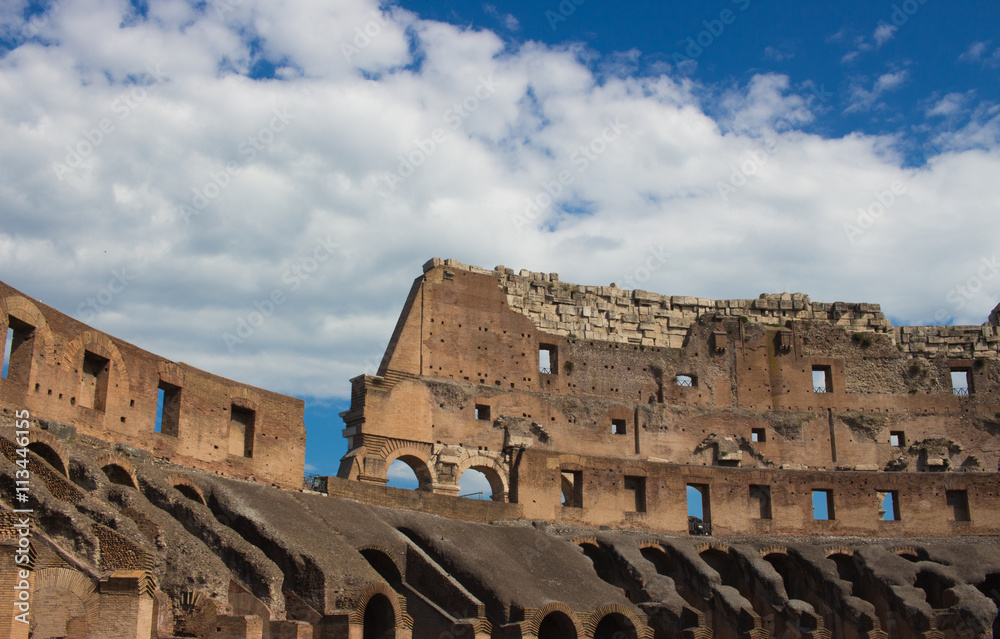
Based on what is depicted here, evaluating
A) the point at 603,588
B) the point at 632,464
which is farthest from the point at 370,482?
the point at 632,464

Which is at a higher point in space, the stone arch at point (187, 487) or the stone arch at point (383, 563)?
the stone arch at point (187, 487)

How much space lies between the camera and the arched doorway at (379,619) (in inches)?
803

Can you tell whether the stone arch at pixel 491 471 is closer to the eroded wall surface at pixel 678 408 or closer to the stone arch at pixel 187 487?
the eroded wall surface at pixel 678 408

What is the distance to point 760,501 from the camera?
32.2 m

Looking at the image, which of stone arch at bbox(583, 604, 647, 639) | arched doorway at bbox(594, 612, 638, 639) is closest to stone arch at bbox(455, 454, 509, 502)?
arched doorway at bbox(594, 612, 638, 639)

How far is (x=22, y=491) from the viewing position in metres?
14.5

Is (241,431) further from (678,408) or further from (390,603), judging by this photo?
(678,408)

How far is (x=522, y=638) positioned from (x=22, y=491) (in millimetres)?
10762

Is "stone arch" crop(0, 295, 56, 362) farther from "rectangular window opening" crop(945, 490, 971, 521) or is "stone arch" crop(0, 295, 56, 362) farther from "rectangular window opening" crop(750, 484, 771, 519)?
"rectangular window opening" crop(945, 490, 971, 521)

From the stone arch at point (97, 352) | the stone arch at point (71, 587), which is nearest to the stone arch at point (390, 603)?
the stone arch at point (71, 587)

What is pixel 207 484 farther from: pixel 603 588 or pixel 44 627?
pixel 603 588

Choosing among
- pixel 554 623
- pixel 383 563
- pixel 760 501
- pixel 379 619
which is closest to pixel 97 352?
pixel 383 563

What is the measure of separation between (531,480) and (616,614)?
20.8 feet

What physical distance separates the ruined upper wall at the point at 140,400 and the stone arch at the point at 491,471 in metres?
6.33
